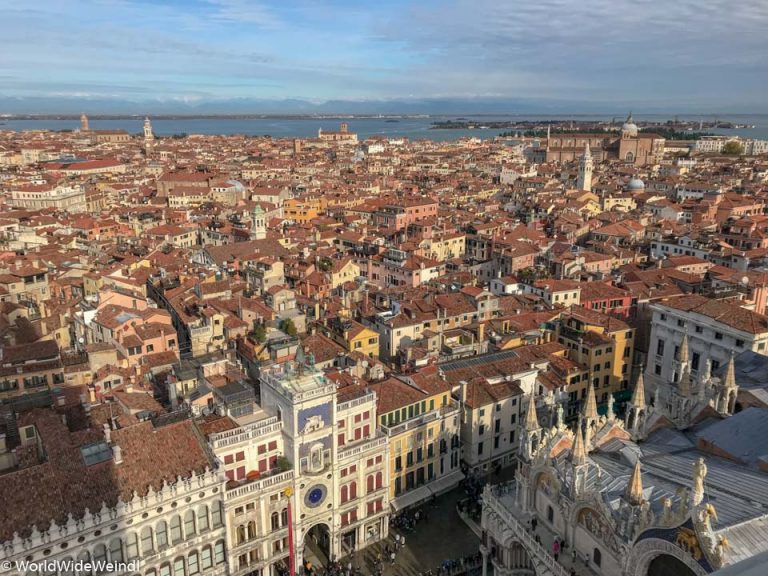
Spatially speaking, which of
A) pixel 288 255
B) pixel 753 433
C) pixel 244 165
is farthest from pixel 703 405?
pixel 244 165

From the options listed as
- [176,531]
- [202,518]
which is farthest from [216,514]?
[176,531]

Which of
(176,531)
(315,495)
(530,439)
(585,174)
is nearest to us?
(176,531)

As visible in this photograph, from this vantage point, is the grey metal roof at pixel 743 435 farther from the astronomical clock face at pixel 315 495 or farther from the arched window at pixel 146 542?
the arched window at pixel 146 542

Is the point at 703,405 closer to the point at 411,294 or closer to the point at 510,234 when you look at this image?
the point at 411,294

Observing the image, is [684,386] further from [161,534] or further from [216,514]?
[161,534]

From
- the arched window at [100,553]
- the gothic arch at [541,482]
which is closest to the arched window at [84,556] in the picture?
the arched window at [100,553]

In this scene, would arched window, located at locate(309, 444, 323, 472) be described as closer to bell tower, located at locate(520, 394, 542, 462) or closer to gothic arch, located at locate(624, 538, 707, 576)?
bell tower, located at locate(520, 394, 542, 462)
